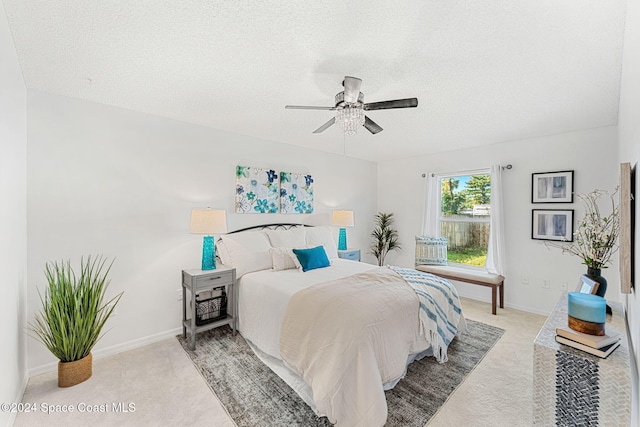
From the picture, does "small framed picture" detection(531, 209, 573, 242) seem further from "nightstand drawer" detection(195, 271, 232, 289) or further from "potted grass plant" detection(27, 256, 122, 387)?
"potted grass plant" detection(27, 256, 122, 387)

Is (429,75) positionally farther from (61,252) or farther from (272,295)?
(61,252)

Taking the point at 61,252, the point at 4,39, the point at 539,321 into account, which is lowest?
the point at 539,321

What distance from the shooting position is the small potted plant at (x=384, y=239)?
531 cm

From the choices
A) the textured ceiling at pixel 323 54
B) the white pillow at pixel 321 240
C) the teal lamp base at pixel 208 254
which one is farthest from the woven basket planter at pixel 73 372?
the white pillow at pixel 321 240

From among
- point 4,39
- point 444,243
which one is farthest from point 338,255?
point 4,39

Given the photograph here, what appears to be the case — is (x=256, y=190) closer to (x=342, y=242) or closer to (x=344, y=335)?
(x=342, y=242)

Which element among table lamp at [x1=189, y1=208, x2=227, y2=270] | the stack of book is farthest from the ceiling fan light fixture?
the stack of book

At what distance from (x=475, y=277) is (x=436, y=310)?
73.5 inches

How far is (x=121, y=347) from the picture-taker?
2.68 m

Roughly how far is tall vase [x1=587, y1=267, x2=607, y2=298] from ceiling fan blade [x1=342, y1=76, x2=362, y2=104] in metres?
2.15

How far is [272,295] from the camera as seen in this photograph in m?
2.51

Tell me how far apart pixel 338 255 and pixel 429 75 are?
2873 millimetres

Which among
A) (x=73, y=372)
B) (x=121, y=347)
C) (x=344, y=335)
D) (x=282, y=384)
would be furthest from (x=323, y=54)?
(x=121, y=347)

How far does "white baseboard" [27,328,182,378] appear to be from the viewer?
2298mm
